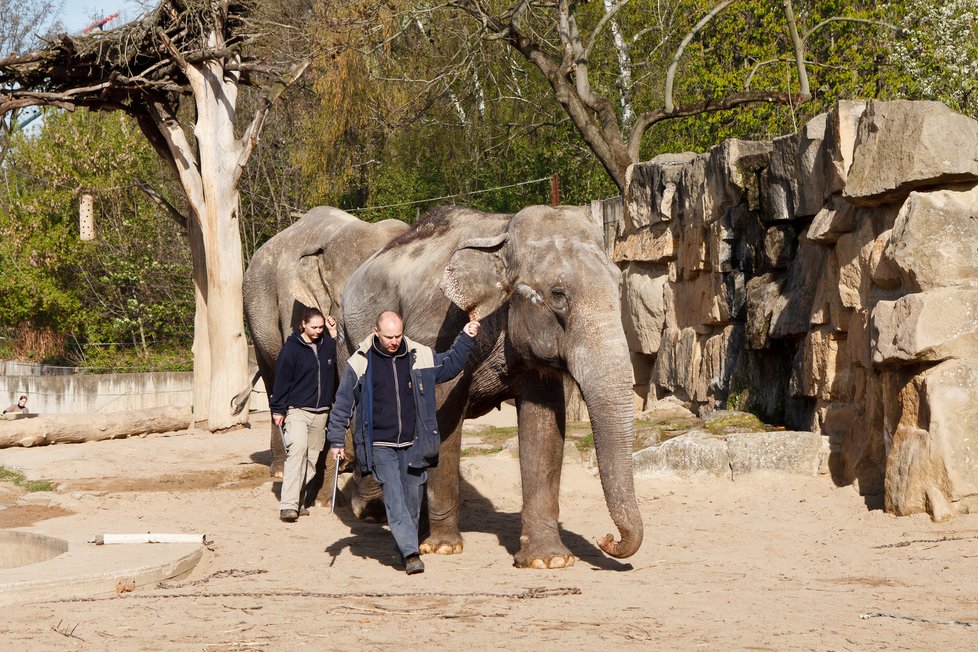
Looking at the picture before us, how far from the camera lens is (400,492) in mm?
7348

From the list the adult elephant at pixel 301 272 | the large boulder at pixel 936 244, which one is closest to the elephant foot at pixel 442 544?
the adult elephant at pixel 301 272

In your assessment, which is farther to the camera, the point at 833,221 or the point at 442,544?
the point at 833,221

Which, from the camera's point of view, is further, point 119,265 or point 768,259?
point 119,265

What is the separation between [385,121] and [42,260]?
316 inches

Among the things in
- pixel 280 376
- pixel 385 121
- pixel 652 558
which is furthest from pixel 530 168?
pixel 652 558

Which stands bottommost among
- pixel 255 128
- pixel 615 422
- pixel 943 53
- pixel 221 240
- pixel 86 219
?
pixel 615 422

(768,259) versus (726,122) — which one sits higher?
(726,122)

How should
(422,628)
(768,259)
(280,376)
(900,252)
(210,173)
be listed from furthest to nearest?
(210,173), (768,259), (280,376), (900,252), (422,628)

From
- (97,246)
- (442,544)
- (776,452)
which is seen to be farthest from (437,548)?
(97,246)

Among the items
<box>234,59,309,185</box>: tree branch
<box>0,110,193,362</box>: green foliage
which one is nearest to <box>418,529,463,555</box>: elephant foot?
<box>234,59,309,185</box>: tree branch

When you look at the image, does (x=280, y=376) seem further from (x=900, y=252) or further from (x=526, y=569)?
(x=900, y=252)

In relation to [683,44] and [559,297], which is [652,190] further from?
[559,297]

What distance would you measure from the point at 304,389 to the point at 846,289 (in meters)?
4.23

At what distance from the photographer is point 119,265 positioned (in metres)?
25.0
